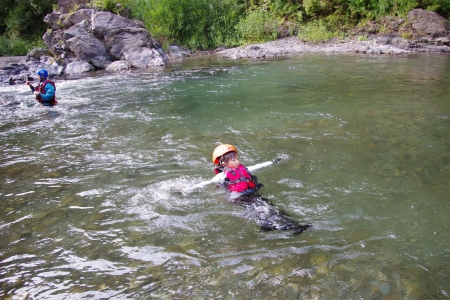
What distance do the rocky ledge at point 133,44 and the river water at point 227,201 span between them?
9712 millimetres

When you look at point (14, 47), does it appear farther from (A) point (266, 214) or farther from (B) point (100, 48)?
(A) point (266, 214)

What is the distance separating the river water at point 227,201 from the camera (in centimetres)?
331

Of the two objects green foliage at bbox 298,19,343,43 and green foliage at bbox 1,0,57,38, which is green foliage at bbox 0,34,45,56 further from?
green foliage at bbox 298,19,343,43

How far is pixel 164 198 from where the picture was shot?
4988 millimetres

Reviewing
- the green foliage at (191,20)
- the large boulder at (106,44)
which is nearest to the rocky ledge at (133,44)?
the large boulder at (106,44)

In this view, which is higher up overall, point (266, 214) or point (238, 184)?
point (238, 184)

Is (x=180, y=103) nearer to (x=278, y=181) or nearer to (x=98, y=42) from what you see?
(x=278, y=181)

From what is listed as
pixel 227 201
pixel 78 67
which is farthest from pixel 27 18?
pixel 227 201

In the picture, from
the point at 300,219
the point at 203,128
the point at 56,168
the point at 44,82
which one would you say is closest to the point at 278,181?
the point at 300,219

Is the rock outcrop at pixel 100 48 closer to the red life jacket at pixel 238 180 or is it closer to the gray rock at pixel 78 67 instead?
the gray rock at pixel 78 67

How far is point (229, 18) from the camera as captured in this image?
1032 inches

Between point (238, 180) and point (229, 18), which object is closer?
point (238, 180)

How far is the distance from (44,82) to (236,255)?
9.26 m

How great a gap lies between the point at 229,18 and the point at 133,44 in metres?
9.23
